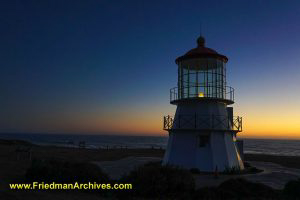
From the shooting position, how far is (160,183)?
32.4 feet

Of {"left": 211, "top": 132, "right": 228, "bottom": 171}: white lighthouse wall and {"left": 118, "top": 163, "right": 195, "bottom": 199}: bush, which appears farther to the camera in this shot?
{"left": 211, "top": 132, "right": 228, "bottom": 171}: white lighthouse wall

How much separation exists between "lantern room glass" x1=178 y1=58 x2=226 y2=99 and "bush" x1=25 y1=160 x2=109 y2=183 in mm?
8229

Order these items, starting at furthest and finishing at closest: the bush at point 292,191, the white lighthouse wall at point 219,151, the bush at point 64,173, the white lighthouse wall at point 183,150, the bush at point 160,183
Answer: the white lighthouse wall at point 183,150 → the white lighthouse wall at point 219,151 → the bush at point 64,173 → the bush at point 292,191 → the bush at point 160,183

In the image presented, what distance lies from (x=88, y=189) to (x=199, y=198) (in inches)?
156

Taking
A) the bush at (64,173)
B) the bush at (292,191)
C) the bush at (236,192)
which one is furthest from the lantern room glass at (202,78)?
the bush at (64,173)

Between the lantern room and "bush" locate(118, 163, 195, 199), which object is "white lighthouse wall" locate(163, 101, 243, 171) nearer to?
the lantern room

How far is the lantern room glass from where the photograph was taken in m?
17.4

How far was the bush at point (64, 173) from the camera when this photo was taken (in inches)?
431

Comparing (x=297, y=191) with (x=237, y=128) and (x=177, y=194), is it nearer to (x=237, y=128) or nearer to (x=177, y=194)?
(x=177, y=194)

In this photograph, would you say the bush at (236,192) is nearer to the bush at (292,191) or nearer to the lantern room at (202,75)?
the bush at (292,191)

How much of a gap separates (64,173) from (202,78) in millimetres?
10023

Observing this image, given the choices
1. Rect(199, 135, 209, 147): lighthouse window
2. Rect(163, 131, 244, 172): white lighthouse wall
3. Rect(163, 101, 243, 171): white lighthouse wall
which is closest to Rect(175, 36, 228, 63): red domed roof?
Rect(163, 101, 243, 171): white lighthouse wall

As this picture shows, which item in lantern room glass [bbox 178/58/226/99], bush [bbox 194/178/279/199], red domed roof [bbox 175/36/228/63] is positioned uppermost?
red domed roof [bbox 175/36/228/63]

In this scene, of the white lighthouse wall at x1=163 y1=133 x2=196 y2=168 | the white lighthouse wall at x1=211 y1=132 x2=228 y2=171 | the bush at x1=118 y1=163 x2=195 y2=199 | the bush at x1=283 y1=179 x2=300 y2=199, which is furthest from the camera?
the white lighthouse wall at x1=163 y1=133 x2=196 y2=168
